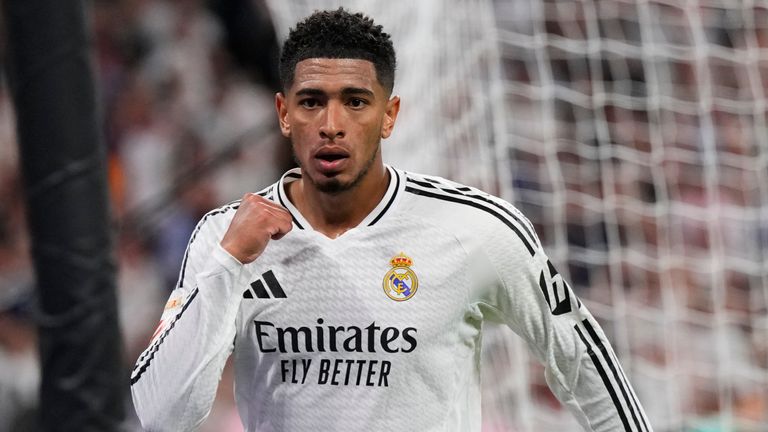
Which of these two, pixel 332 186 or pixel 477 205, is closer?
pixel 332 186

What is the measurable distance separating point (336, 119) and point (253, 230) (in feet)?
0.99

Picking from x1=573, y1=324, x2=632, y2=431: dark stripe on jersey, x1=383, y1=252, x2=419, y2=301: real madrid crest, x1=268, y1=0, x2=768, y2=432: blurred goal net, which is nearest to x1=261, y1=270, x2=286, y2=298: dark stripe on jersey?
x1=383, y1=252, x2=419, y2=301: real madrid crest

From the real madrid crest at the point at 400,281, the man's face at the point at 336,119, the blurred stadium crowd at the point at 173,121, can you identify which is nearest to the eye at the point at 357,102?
the man's face at the point at 336,119

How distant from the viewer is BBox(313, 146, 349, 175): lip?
2.56 metres

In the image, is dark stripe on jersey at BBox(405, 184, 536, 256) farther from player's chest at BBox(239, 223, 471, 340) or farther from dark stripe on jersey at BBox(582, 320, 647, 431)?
dark stripe on jersey at BBox(582, 320, 647, 431)

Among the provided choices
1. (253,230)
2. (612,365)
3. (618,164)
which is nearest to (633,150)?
(618,164)

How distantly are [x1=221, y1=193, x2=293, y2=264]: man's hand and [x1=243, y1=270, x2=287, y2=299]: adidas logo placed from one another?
0.14 metres

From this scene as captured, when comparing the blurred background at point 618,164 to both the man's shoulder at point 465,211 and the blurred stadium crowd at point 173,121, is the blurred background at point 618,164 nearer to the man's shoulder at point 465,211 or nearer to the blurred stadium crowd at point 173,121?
the blurred stadium crowd at point 173,121

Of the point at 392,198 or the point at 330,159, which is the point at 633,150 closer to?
the point at 392,198

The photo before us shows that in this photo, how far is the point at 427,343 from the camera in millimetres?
2596

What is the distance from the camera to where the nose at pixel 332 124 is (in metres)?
2.53

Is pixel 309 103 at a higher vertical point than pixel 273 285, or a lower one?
higher

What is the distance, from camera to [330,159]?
259cm

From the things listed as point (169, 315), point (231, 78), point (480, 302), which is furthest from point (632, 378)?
point (231, 78)
